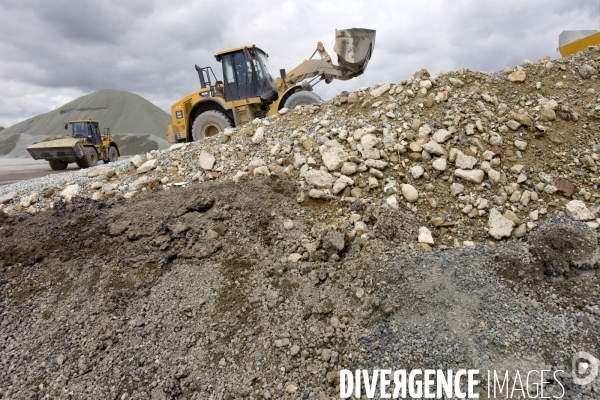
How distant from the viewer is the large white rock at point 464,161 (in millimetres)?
3580

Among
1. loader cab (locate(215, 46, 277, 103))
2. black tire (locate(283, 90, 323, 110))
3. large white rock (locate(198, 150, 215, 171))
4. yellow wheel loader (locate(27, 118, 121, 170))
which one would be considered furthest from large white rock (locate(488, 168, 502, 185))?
yellow wheel loader (locate(27, 118, 121, 170))

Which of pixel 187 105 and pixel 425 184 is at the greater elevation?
pixel 187 105

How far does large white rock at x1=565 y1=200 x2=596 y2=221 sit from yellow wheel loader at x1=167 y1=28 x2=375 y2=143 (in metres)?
5.24

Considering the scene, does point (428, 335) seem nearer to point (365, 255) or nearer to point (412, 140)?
point (365, 255)

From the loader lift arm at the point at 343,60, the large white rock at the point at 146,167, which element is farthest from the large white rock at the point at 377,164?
the loader lift arm at the point at 343,60

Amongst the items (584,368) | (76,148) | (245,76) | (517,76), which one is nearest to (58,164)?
(76,148)

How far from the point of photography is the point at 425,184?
358 centimetres

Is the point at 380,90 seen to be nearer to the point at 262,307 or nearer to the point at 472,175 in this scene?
the point at 472,175

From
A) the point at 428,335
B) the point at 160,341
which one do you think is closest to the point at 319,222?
the point at 428,335

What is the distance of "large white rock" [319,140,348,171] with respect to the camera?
396 centimetres

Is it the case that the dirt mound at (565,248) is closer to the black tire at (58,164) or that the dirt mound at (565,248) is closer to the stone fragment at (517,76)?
the stone fragment at (517,76)

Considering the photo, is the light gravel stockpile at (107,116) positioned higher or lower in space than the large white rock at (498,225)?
higher

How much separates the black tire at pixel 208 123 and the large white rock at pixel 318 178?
4.70 m

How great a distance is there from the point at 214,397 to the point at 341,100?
4237mm
